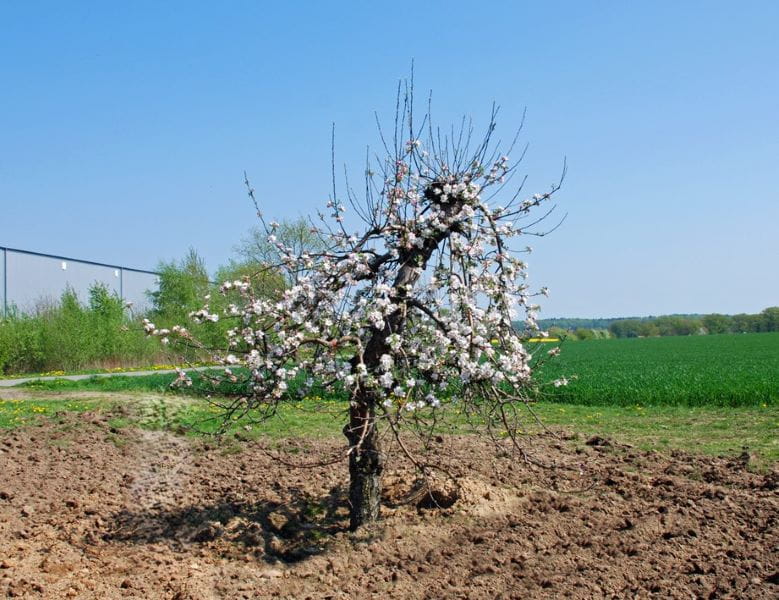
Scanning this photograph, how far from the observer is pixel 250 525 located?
Result: 261 inches

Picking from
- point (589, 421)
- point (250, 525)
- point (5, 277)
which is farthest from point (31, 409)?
point (5, 277)

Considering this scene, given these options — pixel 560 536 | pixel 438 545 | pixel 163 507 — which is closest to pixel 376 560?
pixel 438 545

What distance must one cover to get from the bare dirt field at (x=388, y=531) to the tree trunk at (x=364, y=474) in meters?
0.15

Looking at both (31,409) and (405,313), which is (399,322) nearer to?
(405,313)

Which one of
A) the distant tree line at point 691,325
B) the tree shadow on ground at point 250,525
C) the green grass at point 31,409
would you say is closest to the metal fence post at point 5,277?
the green grass at point 31,409

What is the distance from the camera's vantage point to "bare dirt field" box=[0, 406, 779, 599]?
17.3ft

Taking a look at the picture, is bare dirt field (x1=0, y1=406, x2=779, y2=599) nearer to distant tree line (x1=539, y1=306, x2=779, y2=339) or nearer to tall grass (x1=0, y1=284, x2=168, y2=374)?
tall grass (x1=0, y1=284, x2=168, y2=374)

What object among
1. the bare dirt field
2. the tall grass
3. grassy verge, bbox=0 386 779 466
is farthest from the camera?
the tall grass

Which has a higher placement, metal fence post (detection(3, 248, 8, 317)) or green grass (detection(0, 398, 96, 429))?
metal fence post (detection(3, 248, 8, 317))

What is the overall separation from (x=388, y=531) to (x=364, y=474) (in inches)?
20.1

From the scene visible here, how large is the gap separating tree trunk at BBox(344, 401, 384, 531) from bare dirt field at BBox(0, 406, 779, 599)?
0.48 feet

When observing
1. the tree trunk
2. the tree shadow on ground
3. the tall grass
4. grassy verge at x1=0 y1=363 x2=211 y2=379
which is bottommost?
the tree shadow on ground

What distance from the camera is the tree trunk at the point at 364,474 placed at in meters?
6.20

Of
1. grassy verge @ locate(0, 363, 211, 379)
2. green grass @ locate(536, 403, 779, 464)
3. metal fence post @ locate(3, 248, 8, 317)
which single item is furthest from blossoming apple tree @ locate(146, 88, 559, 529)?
metal fence post @ locate(3, 248, 8, 317)
